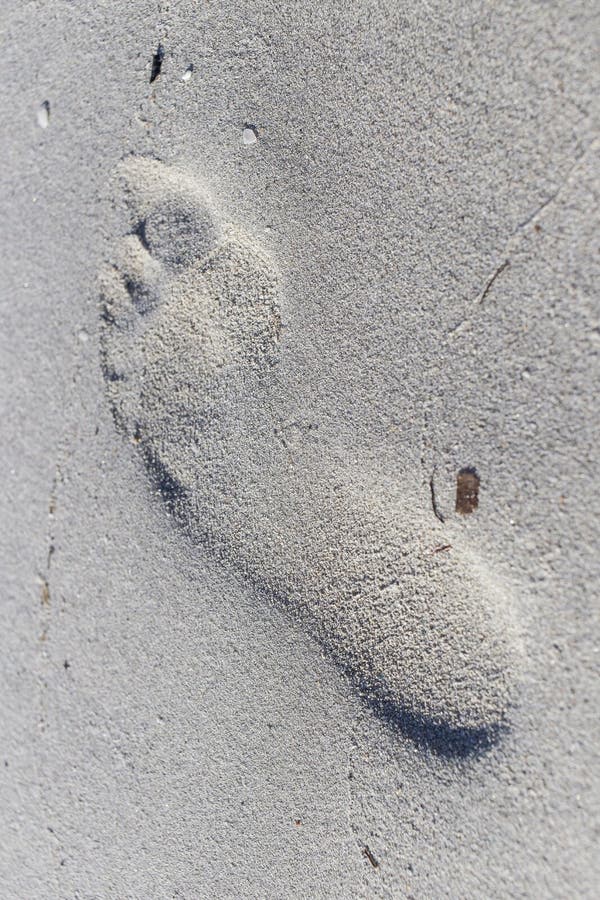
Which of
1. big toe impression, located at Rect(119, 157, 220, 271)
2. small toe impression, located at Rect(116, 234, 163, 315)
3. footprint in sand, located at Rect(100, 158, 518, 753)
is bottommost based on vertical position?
footprint in sand, located at Rect(100, 158, 518, 753)

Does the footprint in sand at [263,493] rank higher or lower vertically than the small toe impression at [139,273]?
lower

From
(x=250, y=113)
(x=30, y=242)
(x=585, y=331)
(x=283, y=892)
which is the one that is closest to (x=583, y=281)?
(x=585, y=331)

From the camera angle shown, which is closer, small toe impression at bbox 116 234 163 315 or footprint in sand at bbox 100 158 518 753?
footprint in sand at bbox 100 158 518 753

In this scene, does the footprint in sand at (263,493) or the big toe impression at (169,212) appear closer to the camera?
the footprint in sand at (263,493)

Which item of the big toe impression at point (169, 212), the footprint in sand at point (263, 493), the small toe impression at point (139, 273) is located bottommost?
the footprint in sand at point (263, 493)

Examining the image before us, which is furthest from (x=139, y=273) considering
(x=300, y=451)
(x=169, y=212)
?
(x=300, y=451)
